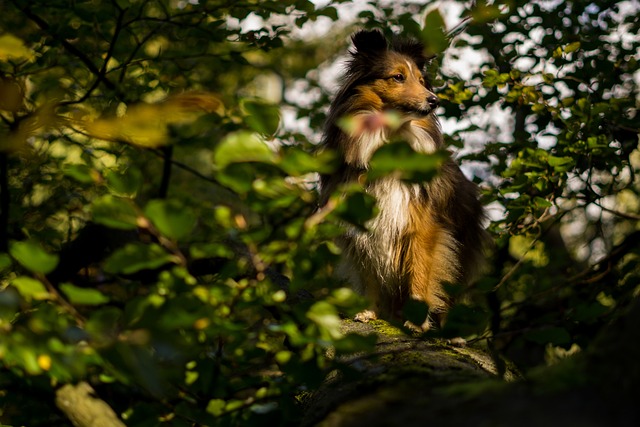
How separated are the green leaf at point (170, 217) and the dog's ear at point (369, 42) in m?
4.31

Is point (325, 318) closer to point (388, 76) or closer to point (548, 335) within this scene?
point (548, 335)

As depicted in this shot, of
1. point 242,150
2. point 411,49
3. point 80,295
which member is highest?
point 242,150

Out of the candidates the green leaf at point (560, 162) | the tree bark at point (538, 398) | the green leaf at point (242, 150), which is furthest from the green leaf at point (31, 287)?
the green leaf at point (560, 162)

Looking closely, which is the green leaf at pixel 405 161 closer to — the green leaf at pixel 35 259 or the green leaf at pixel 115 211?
the green leaf at pixel 115 211

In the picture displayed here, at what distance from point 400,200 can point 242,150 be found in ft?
12.2

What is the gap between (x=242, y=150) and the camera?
62.2 inches

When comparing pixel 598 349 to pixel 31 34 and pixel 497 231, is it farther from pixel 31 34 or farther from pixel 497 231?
pixel 31 34

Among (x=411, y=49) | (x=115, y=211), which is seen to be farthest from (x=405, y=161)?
(x=411, y=49)

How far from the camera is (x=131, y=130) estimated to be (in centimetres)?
233

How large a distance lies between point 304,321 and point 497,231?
2.85m

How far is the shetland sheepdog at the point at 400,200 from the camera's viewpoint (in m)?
5.18

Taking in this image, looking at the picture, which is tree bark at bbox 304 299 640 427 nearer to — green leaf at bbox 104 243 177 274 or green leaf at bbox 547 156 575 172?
green leaf at bbox 104 243 177 274

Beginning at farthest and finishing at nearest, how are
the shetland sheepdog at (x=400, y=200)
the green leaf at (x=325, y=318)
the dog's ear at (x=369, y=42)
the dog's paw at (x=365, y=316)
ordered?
1. the dog's ear at (x=369, y=42)
2. the shetland sheepdog at (x=400, y=200)
3. the dog's paw at (x=365, y=316)
4. the green leaf at (x=325, y=318)

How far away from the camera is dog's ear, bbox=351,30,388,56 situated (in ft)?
18.3
